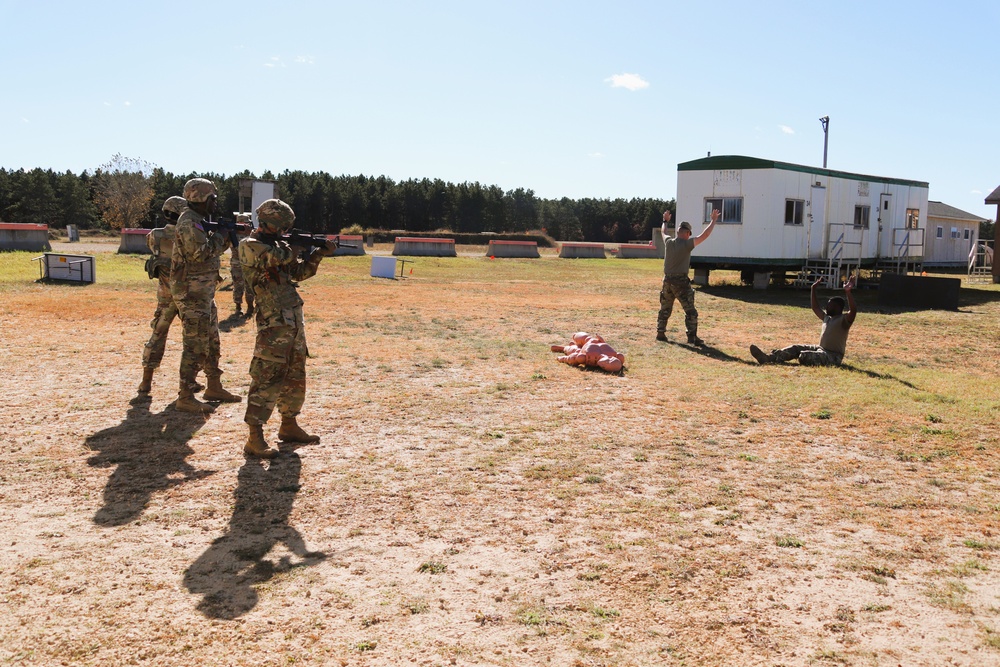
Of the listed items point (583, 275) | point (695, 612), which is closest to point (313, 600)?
point (695, 612)

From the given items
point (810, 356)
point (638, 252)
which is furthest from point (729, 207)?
point (638, 252)

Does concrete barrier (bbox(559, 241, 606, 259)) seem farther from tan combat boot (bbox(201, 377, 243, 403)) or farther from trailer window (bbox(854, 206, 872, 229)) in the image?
tan combat boot (bbox(201, 377, 243, 403))

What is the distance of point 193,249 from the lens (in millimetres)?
7254

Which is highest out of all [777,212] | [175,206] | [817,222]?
[777,212]

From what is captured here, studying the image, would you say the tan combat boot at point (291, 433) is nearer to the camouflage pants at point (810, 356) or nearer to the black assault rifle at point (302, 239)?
the black assault rifle at point (302, 239)

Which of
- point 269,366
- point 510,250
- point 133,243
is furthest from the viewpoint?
point 510,250

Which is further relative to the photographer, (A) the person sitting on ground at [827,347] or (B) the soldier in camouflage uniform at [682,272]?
(B) the soldier in camouflage uniform at [682,272]

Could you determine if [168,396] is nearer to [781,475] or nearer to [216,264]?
[216,264]

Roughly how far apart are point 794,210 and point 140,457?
20.6m

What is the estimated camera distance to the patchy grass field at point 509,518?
3.50 m

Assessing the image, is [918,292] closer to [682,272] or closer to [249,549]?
[682,272]

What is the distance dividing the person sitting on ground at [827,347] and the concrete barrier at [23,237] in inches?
1265

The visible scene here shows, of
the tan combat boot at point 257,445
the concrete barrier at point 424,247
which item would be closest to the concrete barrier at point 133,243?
the concrete barrier at point 424,247

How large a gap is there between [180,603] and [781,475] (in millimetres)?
4249
